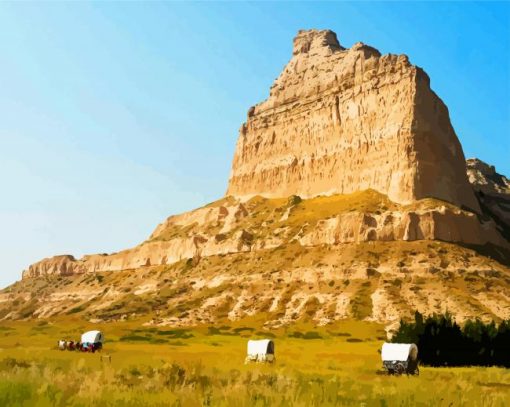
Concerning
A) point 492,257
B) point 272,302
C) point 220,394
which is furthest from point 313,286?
point 220,394

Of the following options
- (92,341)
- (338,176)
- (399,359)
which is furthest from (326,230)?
(399,359)

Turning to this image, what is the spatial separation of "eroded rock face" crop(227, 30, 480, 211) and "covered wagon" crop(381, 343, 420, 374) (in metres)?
93.1

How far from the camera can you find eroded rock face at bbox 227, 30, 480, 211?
441 ft

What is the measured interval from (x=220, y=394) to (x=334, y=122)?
500 feet

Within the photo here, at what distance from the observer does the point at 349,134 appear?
15438 cm

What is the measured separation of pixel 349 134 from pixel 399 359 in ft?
406

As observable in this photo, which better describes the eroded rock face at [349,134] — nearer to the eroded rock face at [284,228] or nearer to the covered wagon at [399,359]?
the eroded rock face at [284,228]

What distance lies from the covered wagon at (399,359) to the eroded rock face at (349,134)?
93.1 m

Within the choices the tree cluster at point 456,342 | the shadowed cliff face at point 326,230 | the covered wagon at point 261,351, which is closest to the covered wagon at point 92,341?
the covered wagon at point 261,351

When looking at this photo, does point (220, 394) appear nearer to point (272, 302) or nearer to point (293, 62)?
point (272, 302)

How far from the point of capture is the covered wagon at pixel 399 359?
35562 mm

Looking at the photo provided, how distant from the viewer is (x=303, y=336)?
8619cm

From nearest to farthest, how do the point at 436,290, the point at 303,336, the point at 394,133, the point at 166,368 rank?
the point at 166,368, the point at 303,336, the point at 436,290, the point at 394,133

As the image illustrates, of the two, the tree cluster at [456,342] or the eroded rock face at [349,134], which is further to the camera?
the eroded rock face at [349,134]
